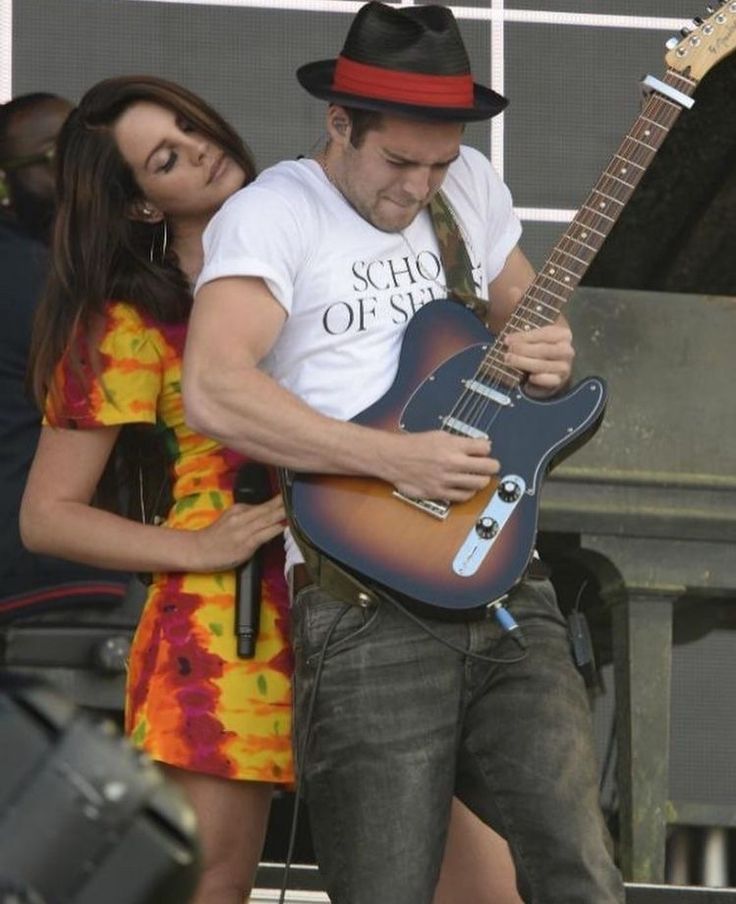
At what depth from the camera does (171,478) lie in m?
3.07

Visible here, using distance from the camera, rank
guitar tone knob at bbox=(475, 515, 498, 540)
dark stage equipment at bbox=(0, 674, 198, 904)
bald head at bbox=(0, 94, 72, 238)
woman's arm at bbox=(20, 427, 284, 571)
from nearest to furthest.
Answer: dark stage equipment at bbox=(0, 674, 198, 904) → guitar tone knob at bbox=(475, 515, 498, 540) → woman's arm at bbox=(20, 427, 284, 571) → bald head at bbox=(0, 94, 72, 238)

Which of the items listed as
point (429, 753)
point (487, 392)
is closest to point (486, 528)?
point (487, 392)

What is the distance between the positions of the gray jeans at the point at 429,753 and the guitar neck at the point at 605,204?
498 millimetres

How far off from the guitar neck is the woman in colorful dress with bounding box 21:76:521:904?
18.8 inches

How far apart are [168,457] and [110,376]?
0.15 m

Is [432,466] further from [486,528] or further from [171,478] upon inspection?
[171,478]

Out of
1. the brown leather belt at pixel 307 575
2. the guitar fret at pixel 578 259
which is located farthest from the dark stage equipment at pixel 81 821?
the guitar fret at pixel 578 259

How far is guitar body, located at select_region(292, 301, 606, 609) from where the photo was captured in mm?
2773

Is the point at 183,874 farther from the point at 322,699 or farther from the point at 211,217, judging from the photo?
the point at 211,217

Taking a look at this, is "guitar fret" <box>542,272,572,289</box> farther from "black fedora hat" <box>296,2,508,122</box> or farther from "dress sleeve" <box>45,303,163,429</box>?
"dress sleeve" <box>45,303,163,429</box>

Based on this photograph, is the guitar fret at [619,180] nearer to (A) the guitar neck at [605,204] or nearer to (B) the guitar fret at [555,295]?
(A) the guitar neck at [605,204]

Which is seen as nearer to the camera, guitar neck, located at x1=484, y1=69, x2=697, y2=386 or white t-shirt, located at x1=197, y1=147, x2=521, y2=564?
white t-shirt, located at x1=197, y1=147, x2=521, y2=564

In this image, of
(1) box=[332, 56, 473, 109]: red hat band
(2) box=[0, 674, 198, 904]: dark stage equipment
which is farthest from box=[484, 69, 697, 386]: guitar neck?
(2) box=[0, 674, 198, 904]: dark stage equipment

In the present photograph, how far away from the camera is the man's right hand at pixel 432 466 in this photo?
9.12 feet
